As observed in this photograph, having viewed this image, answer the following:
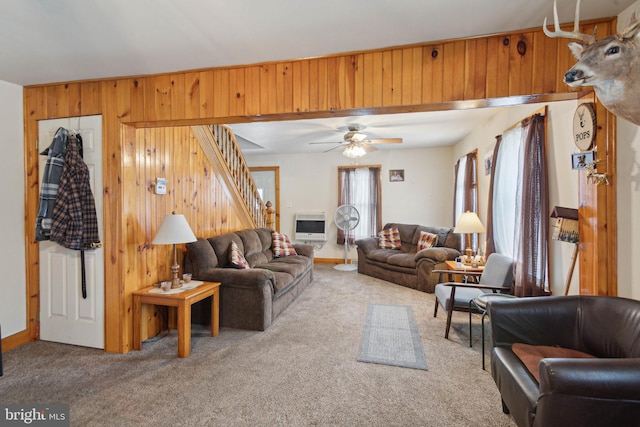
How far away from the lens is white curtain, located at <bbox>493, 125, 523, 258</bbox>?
10.4 ft

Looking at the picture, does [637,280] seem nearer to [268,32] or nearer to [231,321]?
[268,32]

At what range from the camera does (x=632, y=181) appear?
162 cm

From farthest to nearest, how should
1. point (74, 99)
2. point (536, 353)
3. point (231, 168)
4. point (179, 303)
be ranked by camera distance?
1. point (231, 168)
2. point (74, 99)
3. point (179, 303)
4. point (536, 353)

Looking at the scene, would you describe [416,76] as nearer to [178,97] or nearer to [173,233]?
[178,97]

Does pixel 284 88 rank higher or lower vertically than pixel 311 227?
higher

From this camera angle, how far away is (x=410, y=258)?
15.8ft

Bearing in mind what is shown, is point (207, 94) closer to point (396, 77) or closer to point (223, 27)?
point (223, 27)

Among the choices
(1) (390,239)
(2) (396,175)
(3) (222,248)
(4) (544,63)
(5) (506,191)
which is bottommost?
(1) (390,239)

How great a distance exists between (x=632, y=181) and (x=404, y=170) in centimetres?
468

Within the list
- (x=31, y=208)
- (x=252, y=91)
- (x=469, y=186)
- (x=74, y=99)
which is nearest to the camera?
(x=252, y=91)

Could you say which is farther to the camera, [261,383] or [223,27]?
[261,383]

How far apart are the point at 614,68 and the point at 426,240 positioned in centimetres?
395

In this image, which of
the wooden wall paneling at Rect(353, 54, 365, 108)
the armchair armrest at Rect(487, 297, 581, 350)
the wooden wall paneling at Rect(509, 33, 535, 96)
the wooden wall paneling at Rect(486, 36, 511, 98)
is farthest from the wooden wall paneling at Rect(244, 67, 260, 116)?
the armchair armrest at Rect(487, 297, 581, 350)

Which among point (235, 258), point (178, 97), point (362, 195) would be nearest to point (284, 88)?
point (178, 97)
